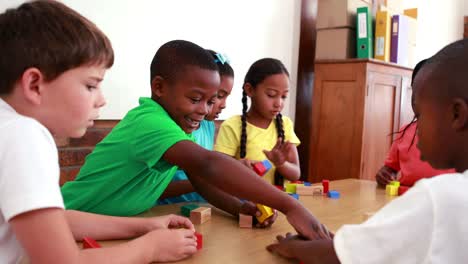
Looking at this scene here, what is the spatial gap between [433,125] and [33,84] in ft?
2.38

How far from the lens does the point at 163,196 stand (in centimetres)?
158

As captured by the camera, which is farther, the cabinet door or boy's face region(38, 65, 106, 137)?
the cabinet door

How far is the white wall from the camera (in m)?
2.36

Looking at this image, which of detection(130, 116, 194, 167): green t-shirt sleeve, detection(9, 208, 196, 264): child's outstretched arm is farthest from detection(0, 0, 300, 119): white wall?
detection(9, 208, 196, 264): child's outstretched arm

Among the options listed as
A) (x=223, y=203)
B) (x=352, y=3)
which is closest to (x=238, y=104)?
(x=352, y=3)

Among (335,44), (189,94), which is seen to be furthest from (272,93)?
(335,44)

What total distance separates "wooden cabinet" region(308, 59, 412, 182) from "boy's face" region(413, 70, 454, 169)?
258cm

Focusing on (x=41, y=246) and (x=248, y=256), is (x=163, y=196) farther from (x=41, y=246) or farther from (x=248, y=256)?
(x=41, y=246)

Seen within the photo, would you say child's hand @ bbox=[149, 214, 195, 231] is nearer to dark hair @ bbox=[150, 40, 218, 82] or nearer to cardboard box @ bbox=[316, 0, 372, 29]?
dark hair @ bbox=[150, 40, 218, 82]

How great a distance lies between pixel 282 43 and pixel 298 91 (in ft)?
1.39

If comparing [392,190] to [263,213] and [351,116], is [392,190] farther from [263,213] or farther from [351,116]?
[351,116]

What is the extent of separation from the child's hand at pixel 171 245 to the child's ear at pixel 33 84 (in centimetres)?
35

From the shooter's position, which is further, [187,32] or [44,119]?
[187,32]

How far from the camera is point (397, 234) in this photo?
28.7 inches
